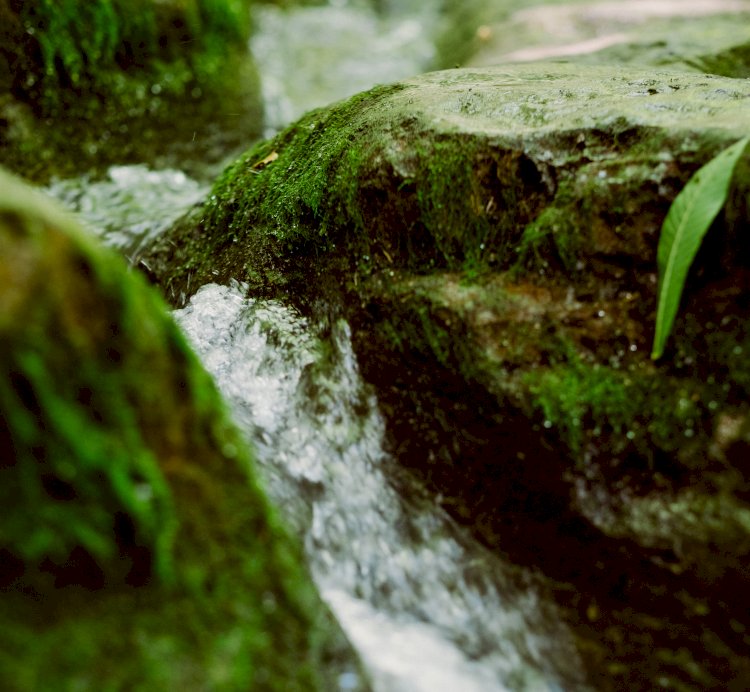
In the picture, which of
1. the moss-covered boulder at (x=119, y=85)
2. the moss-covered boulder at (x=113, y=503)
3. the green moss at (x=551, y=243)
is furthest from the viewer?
the moss-covered boulder at (x=119, y=85)

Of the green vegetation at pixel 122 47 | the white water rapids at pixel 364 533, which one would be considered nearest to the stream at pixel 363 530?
the white water rapids at pixel 364 533

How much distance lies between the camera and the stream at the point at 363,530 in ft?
7.13

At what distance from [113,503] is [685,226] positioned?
79.8 inches

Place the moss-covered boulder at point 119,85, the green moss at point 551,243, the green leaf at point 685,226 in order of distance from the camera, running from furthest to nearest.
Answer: the moss-covered boulder at point 119,85
the green moss at point 551,243
the green leaf at point 685,226

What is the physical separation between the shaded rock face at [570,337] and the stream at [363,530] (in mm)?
121

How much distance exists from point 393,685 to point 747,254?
1.93m

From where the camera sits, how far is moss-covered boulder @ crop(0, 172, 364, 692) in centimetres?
136

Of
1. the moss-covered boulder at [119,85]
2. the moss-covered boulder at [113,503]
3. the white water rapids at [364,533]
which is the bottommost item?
the white water rapids at [364,533]

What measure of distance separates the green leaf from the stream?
1138 mm

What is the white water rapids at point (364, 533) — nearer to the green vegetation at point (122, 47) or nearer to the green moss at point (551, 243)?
the green moss at point (551, 243)

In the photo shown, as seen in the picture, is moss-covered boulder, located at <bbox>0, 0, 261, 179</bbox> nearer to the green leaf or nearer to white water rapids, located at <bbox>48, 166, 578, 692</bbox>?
white water rapids, located at <bbox>48, 166, 578, 692</bbox>

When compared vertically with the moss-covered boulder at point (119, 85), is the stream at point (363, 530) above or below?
below

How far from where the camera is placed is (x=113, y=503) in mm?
1493

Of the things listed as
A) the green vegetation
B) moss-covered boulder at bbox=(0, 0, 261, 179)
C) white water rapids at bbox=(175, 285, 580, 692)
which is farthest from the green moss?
the green vegetation
